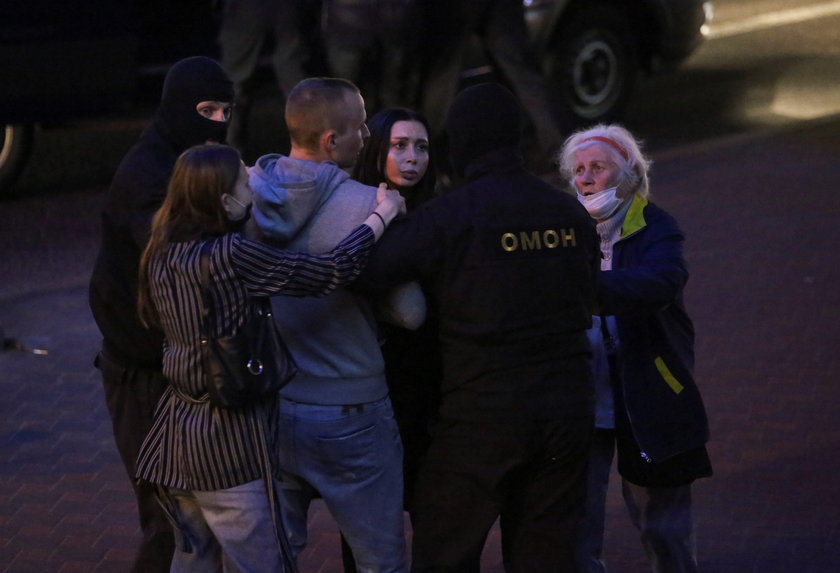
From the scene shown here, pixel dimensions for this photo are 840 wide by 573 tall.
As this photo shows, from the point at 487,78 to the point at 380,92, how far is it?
1381 mm

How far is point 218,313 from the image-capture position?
376 centimetres

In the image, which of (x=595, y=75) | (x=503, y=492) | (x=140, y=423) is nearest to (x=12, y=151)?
(x=595, y=75)

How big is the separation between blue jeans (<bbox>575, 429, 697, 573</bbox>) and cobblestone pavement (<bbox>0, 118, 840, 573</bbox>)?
0.55 meters

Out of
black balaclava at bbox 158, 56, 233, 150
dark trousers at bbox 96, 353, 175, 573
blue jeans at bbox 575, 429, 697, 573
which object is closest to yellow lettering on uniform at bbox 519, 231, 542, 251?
blue jeans at bbox 575, 429, 697, 573

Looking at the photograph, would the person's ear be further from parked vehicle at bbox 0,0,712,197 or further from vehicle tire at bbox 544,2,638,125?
vehicle tire at bbox 544,2,638,125

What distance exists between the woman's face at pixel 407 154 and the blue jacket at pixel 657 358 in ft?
2.04

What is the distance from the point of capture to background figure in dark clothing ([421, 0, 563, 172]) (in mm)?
9820

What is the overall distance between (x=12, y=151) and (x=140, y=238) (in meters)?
6.39

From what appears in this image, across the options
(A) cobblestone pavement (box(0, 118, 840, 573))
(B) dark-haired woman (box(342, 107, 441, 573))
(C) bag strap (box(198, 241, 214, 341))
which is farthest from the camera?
(A) cobblestone pavement (box(0, 118, 840, 573))

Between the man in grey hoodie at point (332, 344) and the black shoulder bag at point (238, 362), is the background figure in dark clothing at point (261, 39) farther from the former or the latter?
the black shoulder bag at point (238, 362)

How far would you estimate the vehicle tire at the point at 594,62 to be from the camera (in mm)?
11320

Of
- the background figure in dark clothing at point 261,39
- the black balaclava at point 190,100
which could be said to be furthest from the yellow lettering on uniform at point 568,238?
the background figure in dark clothing at point 261,39

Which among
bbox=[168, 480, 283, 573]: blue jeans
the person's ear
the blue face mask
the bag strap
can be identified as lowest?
bbox=[168, 480, 283, 573]: blue jeans

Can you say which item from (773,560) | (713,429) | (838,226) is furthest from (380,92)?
(773,560)
